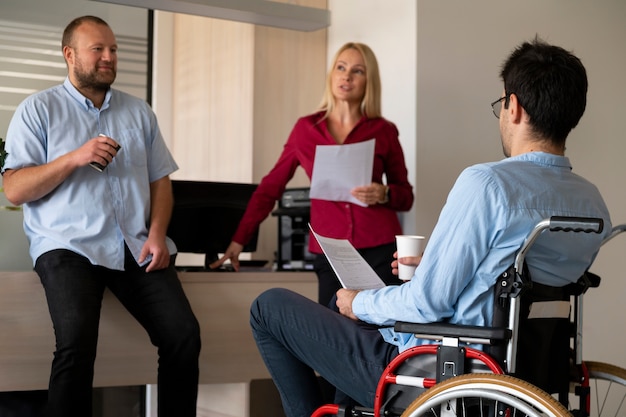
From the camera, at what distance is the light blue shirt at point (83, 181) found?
8.99ft

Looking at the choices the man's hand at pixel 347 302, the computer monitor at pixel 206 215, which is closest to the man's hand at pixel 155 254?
the computer monitor at pixel 206 215

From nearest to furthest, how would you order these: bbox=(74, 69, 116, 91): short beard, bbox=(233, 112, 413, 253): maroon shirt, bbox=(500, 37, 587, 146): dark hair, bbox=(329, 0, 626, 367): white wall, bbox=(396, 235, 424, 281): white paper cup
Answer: bbox=(500, 37, 587, 146): dark hair, bbox=(396, 235, 424, 281): white paper cup, bbox=(74, 69, 116, 91): short beard, bbox=(233, 112, 413, 253): maroon shirt, bbox=(329, 0, 626, 367): white wall

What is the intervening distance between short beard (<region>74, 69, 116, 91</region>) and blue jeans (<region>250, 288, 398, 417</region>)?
120 cm

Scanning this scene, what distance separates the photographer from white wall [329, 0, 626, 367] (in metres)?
3.95

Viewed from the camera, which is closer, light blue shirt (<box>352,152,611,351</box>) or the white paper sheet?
light blue shirt (<box>352,152,611,351</box>)

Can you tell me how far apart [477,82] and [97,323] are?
92.7 inches

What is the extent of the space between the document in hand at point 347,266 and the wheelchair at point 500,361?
26 cm

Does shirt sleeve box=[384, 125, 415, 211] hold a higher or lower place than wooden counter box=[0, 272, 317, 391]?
higher

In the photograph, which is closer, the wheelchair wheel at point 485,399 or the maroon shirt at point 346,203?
the wheelchair wheel at point 485,399

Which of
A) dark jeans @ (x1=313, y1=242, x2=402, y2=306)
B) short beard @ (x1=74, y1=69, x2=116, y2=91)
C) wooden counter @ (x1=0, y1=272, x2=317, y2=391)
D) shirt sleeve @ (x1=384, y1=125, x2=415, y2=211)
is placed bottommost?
wooden counter @ (x1=0, y1=272, x2=317, y2=391)

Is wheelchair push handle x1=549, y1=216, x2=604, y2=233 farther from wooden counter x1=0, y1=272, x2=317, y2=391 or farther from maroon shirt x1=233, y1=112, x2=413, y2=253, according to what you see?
wooden counter x1=0, y1=272, x2=317, y2=391

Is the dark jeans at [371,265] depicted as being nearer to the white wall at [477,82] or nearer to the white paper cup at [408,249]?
the white wall at [477,82]

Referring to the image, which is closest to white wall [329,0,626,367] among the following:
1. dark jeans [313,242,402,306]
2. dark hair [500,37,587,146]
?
dark jeans [313,242,402,306]

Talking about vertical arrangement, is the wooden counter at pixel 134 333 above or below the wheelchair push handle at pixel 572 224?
below
